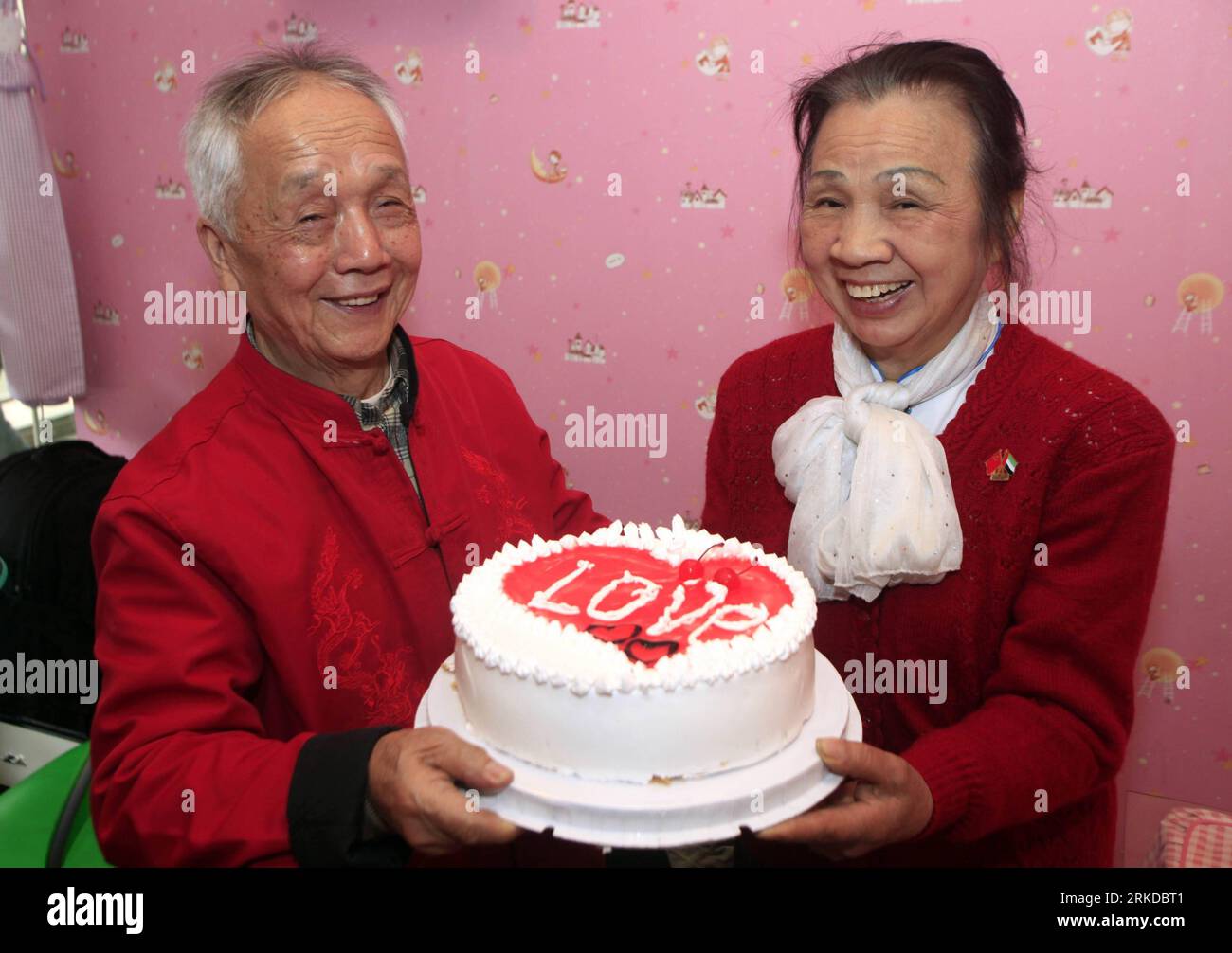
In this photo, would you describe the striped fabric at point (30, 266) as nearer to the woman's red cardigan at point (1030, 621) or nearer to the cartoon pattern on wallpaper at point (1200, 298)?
the woman's red cardigan at point (1030, 621)

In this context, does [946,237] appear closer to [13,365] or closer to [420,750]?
[420,750]

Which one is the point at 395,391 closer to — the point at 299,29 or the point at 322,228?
the point at 322,228

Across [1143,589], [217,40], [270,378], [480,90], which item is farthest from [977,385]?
[217,40]

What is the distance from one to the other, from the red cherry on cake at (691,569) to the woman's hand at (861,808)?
30cm

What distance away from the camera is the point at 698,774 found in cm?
121

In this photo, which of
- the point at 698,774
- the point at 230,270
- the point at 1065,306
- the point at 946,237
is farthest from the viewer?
the point at 1065,306

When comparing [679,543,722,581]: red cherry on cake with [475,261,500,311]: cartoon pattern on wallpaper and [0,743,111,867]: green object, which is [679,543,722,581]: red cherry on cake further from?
[475,261,500,311]: cartoon pattern on wallpaper

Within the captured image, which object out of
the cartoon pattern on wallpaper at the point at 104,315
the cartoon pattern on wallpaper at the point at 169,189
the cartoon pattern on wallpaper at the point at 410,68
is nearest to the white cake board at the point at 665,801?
the cartoon pattern on wallpaper at the point at 410,68

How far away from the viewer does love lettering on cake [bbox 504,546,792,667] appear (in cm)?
127

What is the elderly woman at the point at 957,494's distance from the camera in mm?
1404

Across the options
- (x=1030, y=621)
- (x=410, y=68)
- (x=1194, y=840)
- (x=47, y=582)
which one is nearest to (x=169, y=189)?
(x=410, y=68)
